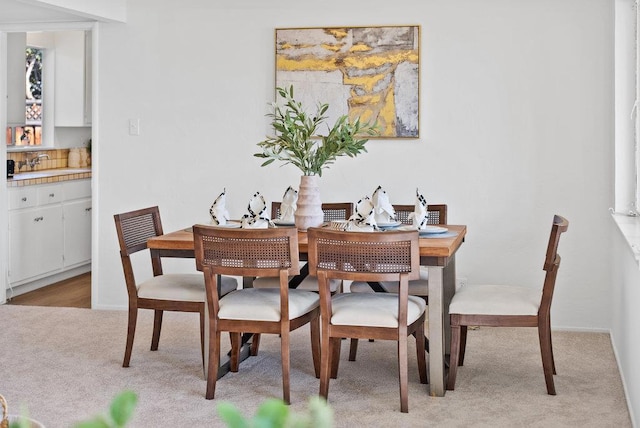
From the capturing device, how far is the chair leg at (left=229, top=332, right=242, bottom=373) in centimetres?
406

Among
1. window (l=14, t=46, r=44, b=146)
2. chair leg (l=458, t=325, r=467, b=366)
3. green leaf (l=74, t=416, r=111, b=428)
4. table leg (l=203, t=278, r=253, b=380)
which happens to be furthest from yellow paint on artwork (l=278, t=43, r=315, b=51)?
green leaf (l=74, t=416, r=111, b=428)

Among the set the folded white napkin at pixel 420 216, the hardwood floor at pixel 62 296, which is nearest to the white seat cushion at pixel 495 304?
the folded white napkin at pixel 420 216

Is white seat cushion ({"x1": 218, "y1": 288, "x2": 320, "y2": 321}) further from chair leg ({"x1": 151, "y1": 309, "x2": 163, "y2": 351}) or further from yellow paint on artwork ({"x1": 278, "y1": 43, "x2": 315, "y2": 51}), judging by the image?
yellow paint on artwork ({"x1": 278, "y1": 43, "x2": 315, "y2": 51})

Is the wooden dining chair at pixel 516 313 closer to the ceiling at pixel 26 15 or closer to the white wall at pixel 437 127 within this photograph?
the white wall at pixel 437 127

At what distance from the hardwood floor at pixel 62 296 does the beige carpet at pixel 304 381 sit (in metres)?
0.84

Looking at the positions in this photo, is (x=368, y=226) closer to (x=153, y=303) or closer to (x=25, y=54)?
(x=153, y=303)

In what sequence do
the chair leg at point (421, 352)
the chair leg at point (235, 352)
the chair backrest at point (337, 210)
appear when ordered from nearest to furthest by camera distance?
1. the chair leg at point (421, 352)
2. the chair leg at point (235, 352)
3. the chair backrest at point (337, 210)

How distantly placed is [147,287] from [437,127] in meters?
2.25

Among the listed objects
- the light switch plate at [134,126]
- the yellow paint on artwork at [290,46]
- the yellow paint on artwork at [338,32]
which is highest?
the yellow paint on artwork at [338,32]

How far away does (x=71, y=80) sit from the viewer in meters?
7.36

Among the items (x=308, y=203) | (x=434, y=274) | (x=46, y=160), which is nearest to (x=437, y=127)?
(x=308, y=203)

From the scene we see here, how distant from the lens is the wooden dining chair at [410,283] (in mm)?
4285

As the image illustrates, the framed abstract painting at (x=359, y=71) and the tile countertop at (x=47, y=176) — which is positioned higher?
the framed abstract painting at (x=359, y=71)

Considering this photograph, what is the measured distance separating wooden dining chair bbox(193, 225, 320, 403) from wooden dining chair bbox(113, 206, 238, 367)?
1.04ft
